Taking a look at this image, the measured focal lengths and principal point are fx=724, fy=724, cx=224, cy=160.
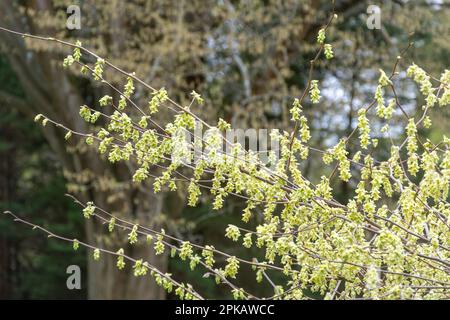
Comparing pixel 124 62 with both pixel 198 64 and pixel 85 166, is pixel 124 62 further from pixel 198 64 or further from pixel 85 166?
pixel 85 166

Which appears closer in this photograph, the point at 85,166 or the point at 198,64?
the point at 85,166

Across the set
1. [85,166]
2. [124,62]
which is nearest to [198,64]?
[124,62]

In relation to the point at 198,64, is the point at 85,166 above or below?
below

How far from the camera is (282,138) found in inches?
140

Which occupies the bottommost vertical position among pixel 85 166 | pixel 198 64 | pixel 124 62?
pixel 85 166

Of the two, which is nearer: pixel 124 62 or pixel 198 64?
pixel 124 62

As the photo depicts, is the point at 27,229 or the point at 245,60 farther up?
the point at 245,60

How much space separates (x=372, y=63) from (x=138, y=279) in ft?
16.1

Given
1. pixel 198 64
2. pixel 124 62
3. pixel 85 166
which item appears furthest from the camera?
pixel 198 64

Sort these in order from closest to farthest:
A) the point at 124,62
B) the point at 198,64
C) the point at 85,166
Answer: the point at 124,62 < the point at 85,166 < the point at 198,64
